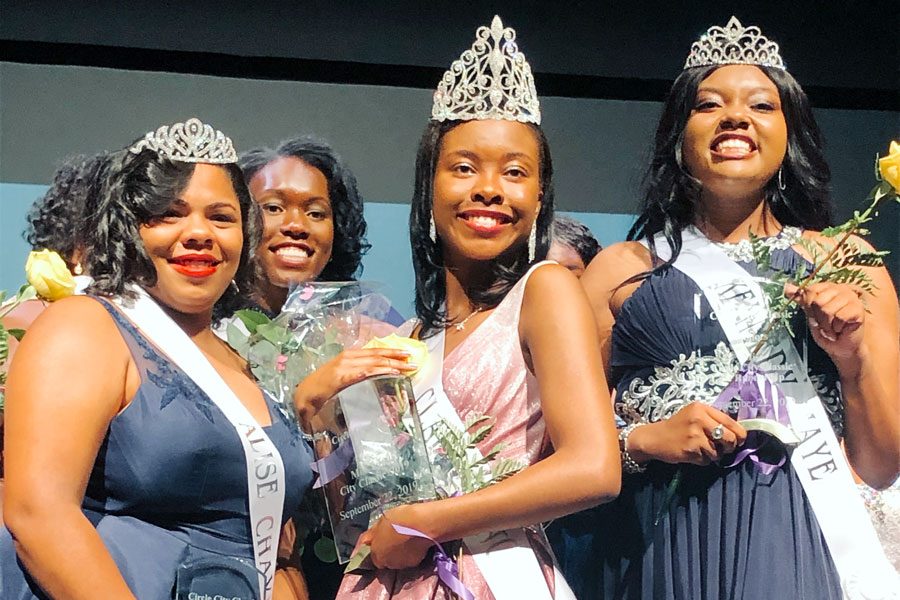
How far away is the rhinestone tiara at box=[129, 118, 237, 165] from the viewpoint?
2152 millimetres

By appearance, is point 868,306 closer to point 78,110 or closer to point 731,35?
point 731,35

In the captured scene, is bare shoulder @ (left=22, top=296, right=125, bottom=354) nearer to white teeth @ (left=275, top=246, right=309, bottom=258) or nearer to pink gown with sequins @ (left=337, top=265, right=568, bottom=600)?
pink gown with sequins @ (left=337, top=265, right=568, bottom=600)

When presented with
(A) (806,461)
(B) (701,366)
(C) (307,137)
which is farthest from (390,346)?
(C) (307,137)

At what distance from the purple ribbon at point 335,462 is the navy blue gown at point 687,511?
53cm

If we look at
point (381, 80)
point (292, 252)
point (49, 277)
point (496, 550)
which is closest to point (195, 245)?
point (49, 277)

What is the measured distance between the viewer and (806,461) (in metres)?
2.24

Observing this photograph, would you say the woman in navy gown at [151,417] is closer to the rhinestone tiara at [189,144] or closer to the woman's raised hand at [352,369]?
the rhinestone tiara at [189,144]

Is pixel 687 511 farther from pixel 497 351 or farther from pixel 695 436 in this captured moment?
pixel 497 351

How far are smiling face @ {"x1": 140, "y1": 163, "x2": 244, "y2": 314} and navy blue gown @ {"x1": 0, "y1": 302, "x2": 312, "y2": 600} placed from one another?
122mm

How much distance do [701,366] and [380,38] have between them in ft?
3.88

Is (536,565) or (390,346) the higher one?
(390,346)

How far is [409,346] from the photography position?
2061 millimetres

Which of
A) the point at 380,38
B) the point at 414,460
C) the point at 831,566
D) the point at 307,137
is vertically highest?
the point at 380,38

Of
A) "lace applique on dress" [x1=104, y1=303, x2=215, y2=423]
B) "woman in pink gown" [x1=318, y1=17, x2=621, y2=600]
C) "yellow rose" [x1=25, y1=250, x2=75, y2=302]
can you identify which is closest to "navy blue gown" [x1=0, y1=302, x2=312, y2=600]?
"lace applique on dress" [x1=104, y1=303, x2=215, y2=423]
